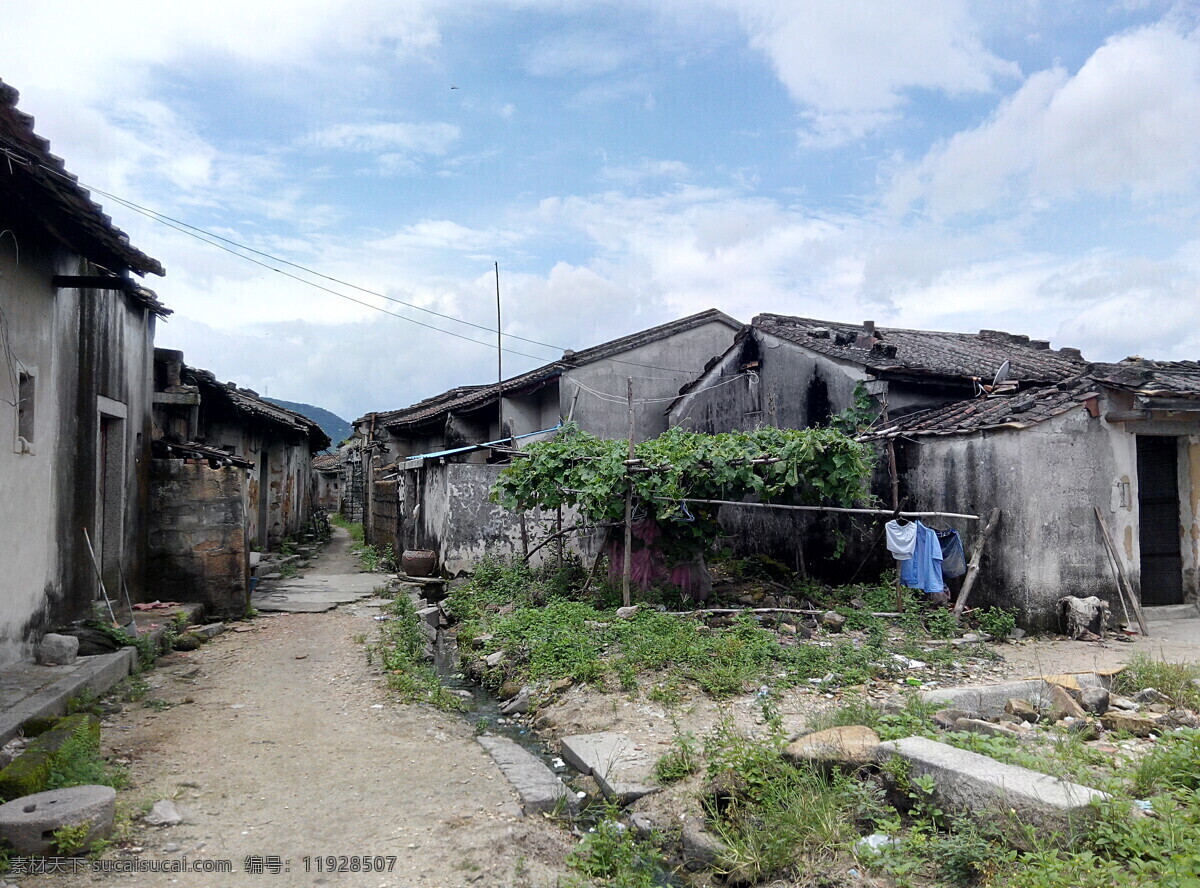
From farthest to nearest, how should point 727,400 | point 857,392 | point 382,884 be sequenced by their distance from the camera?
point 727,400
point 857,392
point 382,884

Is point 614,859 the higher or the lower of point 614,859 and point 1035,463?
the lower

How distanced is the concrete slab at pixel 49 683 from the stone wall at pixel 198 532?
8.38 ft

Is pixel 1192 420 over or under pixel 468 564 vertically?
over

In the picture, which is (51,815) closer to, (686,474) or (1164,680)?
(686,474)

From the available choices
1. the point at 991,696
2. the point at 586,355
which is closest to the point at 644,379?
the point at 586,355

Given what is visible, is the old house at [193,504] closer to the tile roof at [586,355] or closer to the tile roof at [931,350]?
the tile roof at [586,355]

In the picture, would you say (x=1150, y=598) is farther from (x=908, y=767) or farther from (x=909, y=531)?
(x=908, y=767)

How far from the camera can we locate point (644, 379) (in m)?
16.5

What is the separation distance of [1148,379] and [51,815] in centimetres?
1031

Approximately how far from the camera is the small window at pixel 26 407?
636 cm

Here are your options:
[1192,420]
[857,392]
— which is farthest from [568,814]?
[1192,420]

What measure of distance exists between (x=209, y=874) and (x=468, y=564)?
9186 mm

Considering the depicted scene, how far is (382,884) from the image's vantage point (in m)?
3.44

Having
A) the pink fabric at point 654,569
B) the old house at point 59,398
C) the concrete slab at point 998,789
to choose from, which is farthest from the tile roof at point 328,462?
the concrete slab at point 998,789
